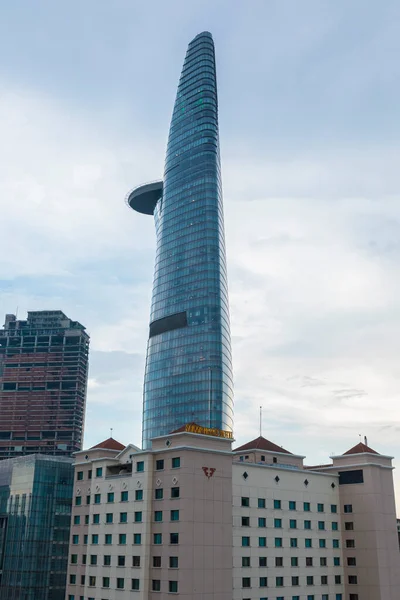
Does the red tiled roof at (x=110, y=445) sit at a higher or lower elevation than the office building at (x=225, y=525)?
higher

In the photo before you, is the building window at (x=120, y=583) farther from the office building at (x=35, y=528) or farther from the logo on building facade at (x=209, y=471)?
the office building at (x=35, y=528)

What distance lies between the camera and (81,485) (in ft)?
401

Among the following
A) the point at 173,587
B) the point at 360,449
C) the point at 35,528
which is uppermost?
the point at 360,449

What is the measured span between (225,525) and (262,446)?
36.4m

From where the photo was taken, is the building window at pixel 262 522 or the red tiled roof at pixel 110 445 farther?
the red tiled roof at pixel 110 445

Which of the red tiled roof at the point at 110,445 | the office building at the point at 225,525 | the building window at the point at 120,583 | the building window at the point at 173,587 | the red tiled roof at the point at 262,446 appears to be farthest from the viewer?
the red tiled roof at the point at 262,446

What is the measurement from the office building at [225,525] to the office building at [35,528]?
35.4m

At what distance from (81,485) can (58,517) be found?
132ft

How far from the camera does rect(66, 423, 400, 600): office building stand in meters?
98.9

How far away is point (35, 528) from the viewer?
500 feet

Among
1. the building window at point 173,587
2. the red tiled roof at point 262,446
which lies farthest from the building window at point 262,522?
the red tiled roof at point 262,446

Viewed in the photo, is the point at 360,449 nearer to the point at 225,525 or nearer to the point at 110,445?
the point at 225,525

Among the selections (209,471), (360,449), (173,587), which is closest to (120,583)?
(173,587)

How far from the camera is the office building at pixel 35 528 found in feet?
491
